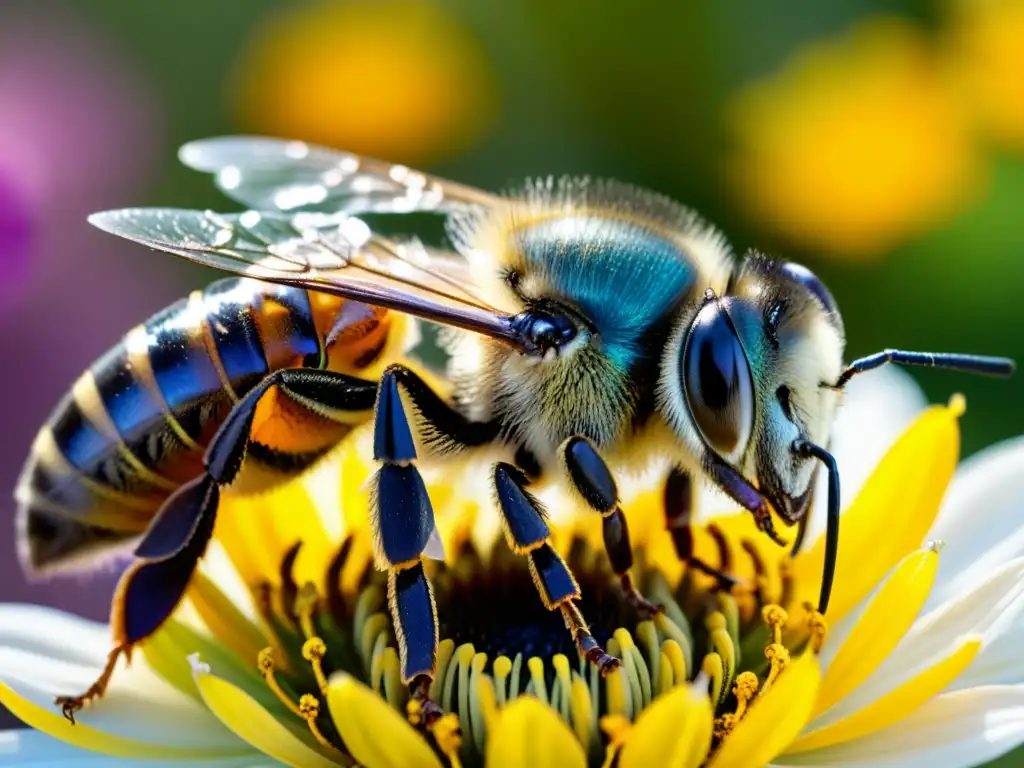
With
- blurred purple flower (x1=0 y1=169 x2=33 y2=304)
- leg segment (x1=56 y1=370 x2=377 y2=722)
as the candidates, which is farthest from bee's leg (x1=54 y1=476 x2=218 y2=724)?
blurred purple flower (x1=0 y1=169 x2=33 y2=304)

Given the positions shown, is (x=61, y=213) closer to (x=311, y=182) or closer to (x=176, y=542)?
(x=311, y=182)

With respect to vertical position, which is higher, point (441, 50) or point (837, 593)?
point (441, 50)

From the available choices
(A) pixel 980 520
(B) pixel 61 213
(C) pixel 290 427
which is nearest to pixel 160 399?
(C) pixel 290 427

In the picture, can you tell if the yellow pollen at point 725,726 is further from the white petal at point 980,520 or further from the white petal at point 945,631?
the white petal at point 980,520

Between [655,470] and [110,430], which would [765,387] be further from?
[110,430]

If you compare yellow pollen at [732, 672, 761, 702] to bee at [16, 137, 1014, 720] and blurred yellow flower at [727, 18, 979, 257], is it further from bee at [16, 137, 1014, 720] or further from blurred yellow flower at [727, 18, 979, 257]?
blurred yellow flower at [727, 18, 979, 257]

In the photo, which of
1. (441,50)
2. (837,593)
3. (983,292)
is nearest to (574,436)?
(837,593)
